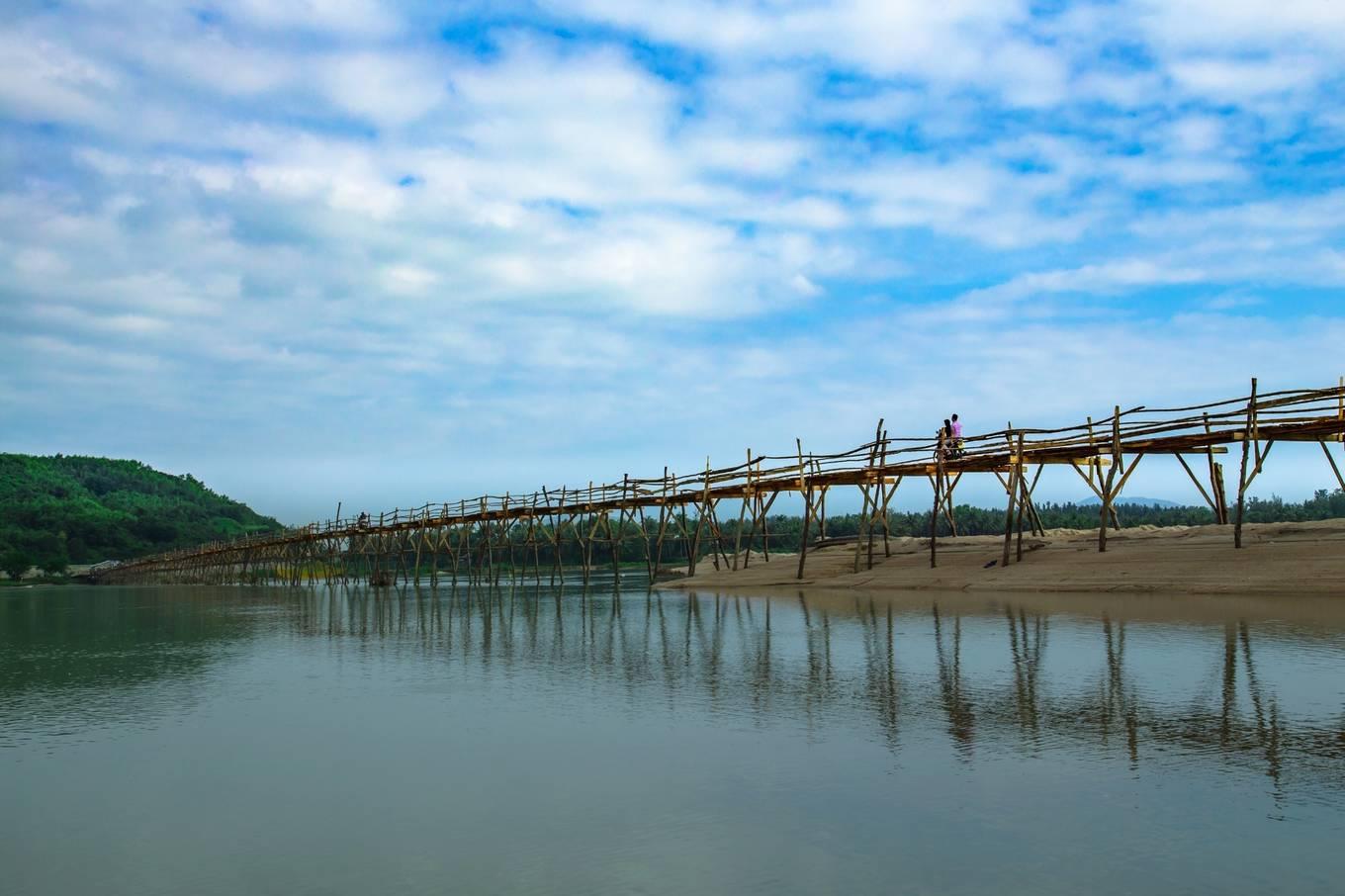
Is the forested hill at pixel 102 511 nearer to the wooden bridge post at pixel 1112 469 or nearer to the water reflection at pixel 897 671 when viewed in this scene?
the water reflection at pixel 897 671

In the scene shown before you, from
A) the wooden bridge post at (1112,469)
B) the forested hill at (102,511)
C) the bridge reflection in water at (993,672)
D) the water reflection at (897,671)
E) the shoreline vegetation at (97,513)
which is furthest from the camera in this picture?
the forested hill at (102,511)

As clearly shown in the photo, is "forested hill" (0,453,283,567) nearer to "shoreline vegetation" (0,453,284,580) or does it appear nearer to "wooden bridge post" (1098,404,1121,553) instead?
"shoreline vegetation" (0,453,284,580)

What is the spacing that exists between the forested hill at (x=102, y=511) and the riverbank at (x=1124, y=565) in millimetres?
87536

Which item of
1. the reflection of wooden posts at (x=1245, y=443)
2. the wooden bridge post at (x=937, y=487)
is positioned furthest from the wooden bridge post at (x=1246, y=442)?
the wooden bridge post at (x=937, y=487)

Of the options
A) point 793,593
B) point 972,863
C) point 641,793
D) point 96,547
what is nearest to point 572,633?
point 793,593

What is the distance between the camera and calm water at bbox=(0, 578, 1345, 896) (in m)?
5.95

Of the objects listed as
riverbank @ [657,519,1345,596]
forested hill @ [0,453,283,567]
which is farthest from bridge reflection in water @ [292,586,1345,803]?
forested hill @ [0,453,283,567]

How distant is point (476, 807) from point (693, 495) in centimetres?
2701

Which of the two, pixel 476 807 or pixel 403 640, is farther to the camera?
pixel 403 640

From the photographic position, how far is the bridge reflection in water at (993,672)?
27.4ft

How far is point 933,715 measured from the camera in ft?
31.9

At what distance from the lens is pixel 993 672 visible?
12.0 metres

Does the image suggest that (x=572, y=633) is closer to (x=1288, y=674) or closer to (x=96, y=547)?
(x=1288, y=674)

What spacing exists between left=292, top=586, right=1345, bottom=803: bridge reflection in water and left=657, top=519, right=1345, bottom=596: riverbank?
1453 mm
